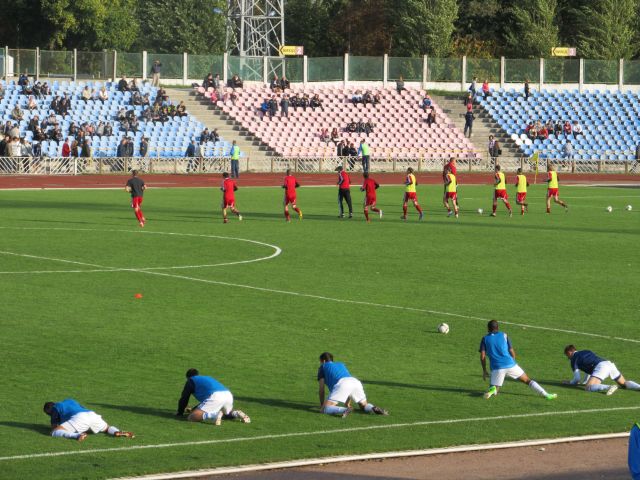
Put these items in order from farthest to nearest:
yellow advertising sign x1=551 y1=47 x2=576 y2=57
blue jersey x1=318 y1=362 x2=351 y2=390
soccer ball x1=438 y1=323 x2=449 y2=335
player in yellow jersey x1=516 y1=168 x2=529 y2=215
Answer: yellow advertising sign x1=551 y1=47 x2=576 y2=57 → player in yellow jersey x1=516 y1=168 x2=529 y2=215 → soccer ball x1=438 y1=323 x2=449 y2=335 → blue jersey x1=318 y1=362 x2=351 y2=390

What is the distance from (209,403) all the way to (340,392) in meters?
1.79

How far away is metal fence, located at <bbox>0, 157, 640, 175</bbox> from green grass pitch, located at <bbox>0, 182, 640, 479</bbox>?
75.1 feet

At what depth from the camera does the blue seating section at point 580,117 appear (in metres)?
83.1

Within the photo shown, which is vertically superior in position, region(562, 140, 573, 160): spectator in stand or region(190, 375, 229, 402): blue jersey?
region(562, 140, 573, 160): spectator in stand

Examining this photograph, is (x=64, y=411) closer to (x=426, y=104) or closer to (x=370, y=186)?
(x=370, y=186)

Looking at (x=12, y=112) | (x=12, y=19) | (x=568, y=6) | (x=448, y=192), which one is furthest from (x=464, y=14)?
(x=448, y=192)

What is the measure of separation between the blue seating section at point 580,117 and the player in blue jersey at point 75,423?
2685 inches

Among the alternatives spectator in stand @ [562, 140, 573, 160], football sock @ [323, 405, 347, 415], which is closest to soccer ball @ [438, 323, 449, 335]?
football sock @ [323, 405, 347, 415]

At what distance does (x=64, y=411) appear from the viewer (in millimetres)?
16109

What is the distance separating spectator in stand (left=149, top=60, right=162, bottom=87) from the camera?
268 ft

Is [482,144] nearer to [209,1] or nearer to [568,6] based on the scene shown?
[568,6]

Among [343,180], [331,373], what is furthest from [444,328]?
[343,180]

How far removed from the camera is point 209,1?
131 metres

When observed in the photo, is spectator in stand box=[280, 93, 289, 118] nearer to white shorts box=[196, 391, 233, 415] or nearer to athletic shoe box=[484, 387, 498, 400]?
athletic shoe box=[484, 387, 498, 400]
